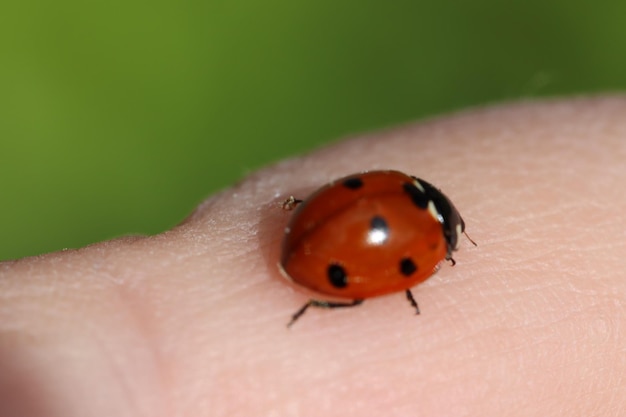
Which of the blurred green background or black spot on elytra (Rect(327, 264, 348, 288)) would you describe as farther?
the blurred green background

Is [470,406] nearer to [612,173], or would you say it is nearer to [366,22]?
[612,173]

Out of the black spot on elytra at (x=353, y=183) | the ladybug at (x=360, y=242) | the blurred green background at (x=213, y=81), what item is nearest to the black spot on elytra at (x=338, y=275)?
the ladybug at (x=360, y=242)

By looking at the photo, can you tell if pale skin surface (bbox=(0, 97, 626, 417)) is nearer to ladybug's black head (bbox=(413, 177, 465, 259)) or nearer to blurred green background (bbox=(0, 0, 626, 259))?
ladybug's black head (bbox=(413, 177, 465, 259))

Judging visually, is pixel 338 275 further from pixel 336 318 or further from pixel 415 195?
pixel 415 195

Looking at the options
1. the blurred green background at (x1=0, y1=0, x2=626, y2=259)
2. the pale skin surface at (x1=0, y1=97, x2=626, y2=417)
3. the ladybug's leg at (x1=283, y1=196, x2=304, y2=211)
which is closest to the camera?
the pale skin surface at (x1=0, y1=97, x2=626, y2=417)

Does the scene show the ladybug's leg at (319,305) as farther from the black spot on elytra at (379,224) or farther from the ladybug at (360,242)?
the black spot on elytra at (379,224)

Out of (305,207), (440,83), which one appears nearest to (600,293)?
(305,207)

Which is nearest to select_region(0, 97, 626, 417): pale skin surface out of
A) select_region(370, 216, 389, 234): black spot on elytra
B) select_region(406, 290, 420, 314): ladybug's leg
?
select_region(406, 290, 420, 314): ladybug's leg

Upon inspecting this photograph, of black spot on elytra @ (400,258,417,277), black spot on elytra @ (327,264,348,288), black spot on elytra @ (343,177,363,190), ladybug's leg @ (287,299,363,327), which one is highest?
black spot on elytra @ (343,177,363,190)

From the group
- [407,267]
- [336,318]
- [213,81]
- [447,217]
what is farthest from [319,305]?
[213,81]

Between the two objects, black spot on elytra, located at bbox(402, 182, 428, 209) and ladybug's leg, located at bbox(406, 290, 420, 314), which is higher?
black spot on elytra, located at bbox(402, 182, 428, 209)
